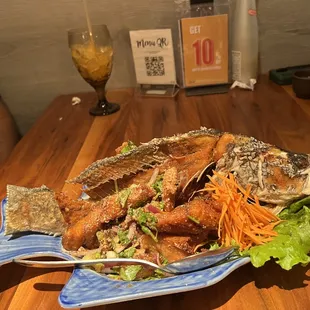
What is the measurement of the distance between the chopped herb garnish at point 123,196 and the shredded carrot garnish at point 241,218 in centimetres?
20

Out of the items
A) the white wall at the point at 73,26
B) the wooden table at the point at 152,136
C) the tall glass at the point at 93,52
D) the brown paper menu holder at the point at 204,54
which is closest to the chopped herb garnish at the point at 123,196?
the wooden table at the point at 152,136

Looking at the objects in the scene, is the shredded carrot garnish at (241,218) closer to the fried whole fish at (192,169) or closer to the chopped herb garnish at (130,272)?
the fried whole fish at (192,169)

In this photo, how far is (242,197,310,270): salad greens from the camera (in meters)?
0.82

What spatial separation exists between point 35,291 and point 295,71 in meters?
1.79

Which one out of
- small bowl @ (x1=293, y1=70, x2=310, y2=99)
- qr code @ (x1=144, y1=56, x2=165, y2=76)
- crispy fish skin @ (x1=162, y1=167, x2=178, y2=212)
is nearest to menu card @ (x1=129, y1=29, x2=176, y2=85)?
qr code @ (x1=144, y1=56, x2=165, y2=76)

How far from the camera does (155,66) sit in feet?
7.45

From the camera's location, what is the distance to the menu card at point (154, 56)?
7.16 ft

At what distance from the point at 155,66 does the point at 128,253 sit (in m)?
1.53

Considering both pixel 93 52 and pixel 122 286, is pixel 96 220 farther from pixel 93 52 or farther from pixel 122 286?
pixel 93 52

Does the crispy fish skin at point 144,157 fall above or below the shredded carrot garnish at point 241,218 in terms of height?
above

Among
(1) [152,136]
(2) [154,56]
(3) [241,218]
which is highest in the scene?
(3) [241,218]

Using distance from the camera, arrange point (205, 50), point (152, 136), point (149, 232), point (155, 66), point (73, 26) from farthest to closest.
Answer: point (73, 26), point (155, 66), point (205, 50), point (152, 136), point (149, 232)

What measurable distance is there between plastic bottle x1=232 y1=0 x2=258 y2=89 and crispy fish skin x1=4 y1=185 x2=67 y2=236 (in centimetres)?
148

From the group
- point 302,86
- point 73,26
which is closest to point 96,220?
point 302,86
